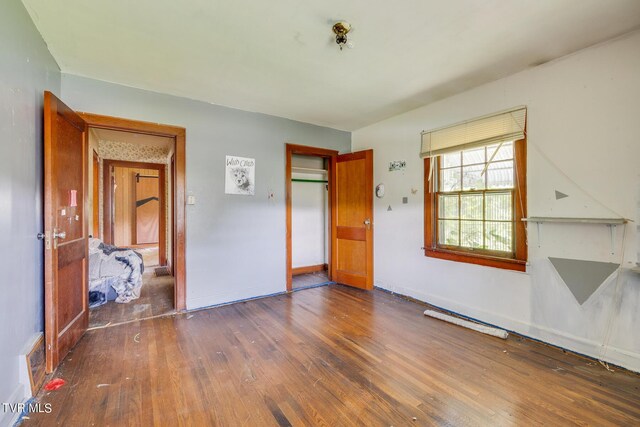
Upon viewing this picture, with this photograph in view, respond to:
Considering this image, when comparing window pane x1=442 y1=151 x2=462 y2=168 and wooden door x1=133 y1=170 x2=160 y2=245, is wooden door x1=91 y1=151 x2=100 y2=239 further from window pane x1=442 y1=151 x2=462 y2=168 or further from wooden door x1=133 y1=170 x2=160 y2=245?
window pane x1=442 y1=151 x2=462 y2=168

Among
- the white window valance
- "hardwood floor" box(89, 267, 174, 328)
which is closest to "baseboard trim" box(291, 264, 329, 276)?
"hardwood floor" box(89, 267, 174, 328)

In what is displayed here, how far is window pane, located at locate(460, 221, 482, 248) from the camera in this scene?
3.19 metres

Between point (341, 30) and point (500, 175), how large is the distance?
221 centimetres

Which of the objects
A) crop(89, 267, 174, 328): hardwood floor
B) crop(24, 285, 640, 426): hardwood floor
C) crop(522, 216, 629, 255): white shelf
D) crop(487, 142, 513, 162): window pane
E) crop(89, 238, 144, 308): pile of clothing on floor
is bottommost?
crop(24, 285, 640, 426): hardwood floor

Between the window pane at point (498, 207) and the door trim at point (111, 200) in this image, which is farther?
the door trim at point (111, 200)

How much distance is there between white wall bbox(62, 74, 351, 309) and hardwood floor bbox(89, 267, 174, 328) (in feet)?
1.55

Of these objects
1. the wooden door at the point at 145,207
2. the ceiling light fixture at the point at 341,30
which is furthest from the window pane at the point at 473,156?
the wooden door at the point at 145,207

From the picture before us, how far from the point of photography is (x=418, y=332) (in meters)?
2.84

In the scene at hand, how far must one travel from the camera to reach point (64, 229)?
7.61 ft

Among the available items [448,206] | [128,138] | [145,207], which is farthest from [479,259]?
[145,207]

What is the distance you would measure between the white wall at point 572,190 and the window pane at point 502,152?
0.19m

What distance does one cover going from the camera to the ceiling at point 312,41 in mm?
1906

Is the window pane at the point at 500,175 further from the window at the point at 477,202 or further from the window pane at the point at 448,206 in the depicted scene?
the window pane at the point at 448,206

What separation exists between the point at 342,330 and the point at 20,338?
2.48 m
